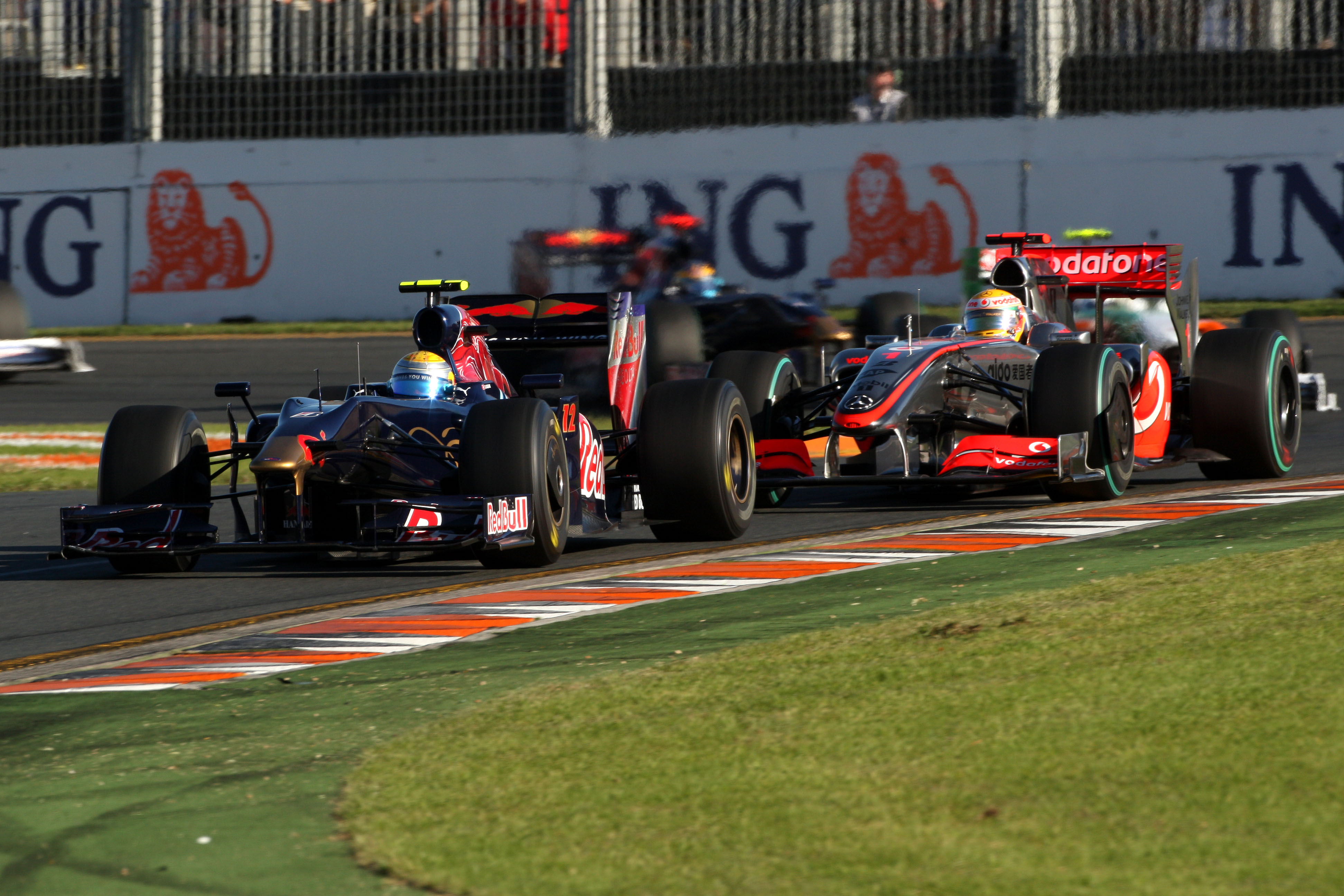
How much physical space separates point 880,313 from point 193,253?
12479 millimetres

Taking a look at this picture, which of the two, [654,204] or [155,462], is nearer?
[155,462]

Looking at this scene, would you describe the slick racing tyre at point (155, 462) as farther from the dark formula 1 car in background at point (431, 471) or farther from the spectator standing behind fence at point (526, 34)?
the spectator standing behind fence at point (526, 34)

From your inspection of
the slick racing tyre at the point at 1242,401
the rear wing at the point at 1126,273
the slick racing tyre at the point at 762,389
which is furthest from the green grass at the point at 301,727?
the rear wing at the point at 1126,273

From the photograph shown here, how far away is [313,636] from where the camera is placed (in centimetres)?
694

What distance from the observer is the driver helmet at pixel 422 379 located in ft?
28.9

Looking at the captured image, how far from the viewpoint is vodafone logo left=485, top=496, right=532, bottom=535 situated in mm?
7809

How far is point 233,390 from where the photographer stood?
347 inches

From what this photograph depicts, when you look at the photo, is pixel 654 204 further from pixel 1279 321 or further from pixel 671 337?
pixel 1279 321

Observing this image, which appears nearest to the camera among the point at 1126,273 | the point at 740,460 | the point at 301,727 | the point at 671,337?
the point at 301,727

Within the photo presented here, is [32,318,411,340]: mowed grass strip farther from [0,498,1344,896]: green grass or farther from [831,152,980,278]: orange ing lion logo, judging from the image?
[0,498,1344,896]: green grass

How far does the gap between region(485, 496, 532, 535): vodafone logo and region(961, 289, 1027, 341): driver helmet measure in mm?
3874

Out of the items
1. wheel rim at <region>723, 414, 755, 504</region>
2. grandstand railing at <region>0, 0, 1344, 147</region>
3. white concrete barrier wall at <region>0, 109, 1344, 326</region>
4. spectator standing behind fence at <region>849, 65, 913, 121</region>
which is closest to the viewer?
wheel rim at <region>723, 414, 755, 504</region>

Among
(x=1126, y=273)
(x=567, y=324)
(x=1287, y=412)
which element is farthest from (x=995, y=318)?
(x=567, y=324)

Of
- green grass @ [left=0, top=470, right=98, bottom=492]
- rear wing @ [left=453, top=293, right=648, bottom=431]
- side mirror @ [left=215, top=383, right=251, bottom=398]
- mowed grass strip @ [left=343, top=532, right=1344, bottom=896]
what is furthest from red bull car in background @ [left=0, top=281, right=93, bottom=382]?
mowed grass strip @ [left=343, top=532, right=1344, bottom=896]
